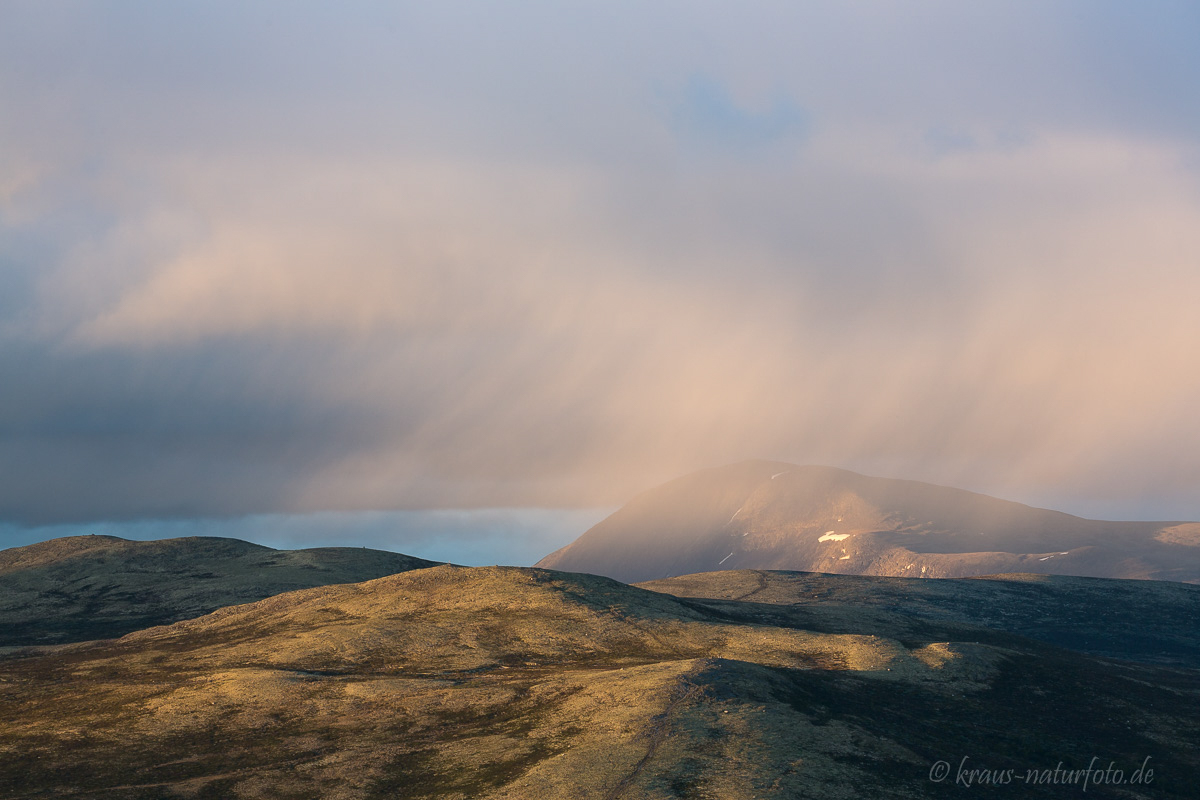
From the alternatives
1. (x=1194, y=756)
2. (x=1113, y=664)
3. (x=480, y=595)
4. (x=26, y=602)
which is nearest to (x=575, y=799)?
(x=1194, y=756)

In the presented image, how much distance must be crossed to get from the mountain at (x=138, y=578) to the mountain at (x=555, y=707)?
27914 millimetres

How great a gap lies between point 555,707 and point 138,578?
448 ft

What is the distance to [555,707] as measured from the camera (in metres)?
69.8

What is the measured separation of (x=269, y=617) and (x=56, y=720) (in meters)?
48.4

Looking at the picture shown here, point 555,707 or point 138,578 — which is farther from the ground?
point 138,578

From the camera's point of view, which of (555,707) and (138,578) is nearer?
(555,707)

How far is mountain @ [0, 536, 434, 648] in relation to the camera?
14300cm

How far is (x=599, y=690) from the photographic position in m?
71.9

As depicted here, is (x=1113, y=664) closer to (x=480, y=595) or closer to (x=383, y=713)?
(x=480, y=595)

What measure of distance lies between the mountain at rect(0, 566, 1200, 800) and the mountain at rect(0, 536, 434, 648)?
27.9 metres

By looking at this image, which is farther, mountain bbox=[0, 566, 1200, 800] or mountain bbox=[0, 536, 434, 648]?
mountain bbox=[0, 536, 434, 648]

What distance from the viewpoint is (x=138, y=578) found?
172000mm

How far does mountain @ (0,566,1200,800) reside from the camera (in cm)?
5569

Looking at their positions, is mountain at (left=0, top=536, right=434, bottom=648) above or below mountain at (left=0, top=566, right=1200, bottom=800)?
above
